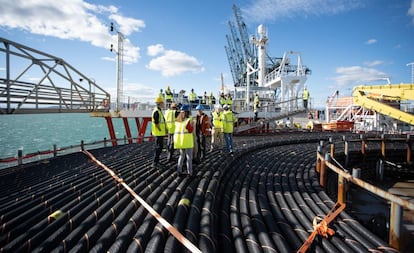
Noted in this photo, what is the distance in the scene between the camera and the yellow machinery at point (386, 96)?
14.5 m

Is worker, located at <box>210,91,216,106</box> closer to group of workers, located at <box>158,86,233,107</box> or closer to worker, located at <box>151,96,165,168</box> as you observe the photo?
group of workers, located at <box>158,86,233,107</box>

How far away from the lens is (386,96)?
656 inches

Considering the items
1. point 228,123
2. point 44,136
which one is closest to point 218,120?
point 228,123

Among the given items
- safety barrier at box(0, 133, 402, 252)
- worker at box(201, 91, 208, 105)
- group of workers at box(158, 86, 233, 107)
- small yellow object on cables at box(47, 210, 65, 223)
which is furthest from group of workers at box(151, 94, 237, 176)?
worker at box(201, 91, 208, 105)

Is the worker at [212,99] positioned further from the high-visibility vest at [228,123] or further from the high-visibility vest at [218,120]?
the high-visibility vest at [228,123]

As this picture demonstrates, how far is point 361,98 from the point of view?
59.4 ft

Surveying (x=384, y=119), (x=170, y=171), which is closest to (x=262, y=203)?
(x=170, y=171)

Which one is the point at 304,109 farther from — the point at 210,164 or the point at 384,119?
the point at 210,164

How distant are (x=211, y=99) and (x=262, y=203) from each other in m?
14.3

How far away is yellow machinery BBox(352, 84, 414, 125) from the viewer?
47.6 ft

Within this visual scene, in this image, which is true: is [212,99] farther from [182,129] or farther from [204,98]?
[182,129]

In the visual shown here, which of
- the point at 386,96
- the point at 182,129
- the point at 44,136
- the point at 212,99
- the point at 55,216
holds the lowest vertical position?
the point at 44,136

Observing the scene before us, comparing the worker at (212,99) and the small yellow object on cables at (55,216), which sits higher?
the worker at (212,99)

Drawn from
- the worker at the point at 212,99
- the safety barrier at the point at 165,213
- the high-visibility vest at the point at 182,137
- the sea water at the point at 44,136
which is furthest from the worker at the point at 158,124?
the worker at the point at 212,99
